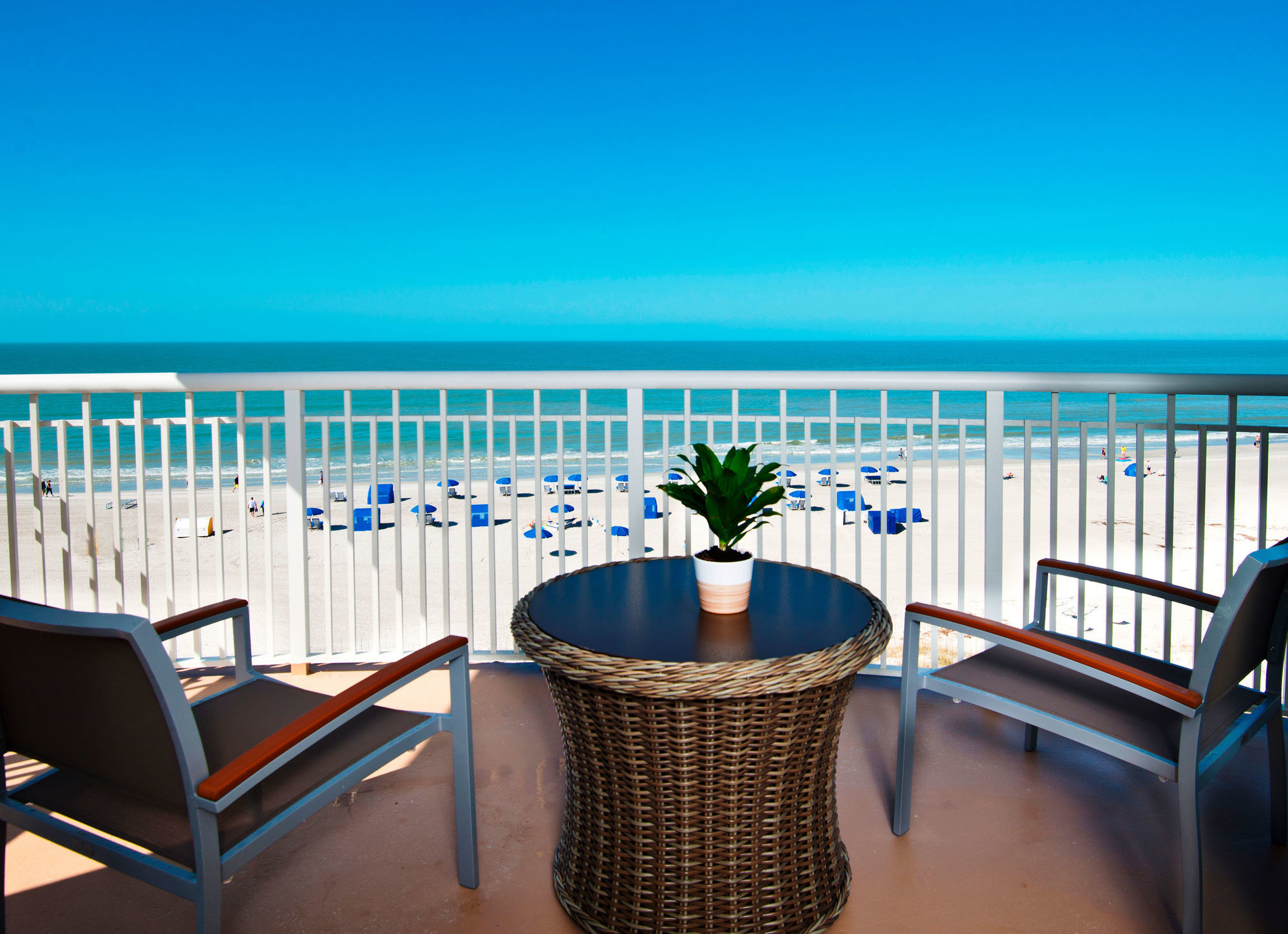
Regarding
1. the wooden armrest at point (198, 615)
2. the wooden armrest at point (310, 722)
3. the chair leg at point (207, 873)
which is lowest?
the chair leg at point (207, 873)

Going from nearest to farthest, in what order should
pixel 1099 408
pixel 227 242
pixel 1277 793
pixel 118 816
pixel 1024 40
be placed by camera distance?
1. pixel 118 816
2. pixel 1277 793
3. pixel 1024 40
4. pixel 1099 408
5. pixel 227 242

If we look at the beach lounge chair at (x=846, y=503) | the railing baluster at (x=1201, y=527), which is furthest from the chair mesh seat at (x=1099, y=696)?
the beach lounge chair at (x=846, y=503)

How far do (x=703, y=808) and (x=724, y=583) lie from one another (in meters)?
0.39

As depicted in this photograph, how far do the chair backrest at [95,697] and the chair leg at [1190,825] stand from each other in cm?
154

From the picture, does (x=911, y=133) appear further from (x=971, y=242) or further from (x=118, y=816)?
(x=118, y=816)

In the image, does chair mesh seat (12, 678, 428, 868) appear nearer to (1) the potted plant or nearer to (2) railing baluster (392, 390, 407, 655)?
(1) the potted plant

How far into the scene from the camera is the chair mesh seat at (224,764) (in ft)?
3.41

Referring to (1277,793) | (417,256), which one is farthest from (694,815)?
(417,256)

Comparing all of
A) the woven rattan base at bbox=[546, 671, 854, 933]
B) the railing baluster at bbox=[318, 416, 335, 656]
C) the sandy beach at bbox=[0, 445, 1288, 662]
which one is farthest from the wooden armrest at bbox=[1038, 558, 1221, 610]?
the railing baluster at bbox=[318, 416, 335, 656]

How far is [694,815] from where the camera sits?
1266 millimetres

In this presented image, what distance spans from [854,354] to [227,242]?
31927 mm

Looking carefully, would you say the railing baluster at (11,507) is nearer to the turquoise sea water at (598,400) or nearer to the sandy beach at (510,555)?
the sandy beach at (510,555)

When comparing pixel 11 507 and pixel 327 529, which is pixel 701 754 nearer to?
pixel 327 529

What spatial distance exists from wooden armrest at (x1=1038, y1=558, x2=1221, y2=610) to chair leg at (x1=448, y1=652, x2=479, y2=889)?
1.47m
